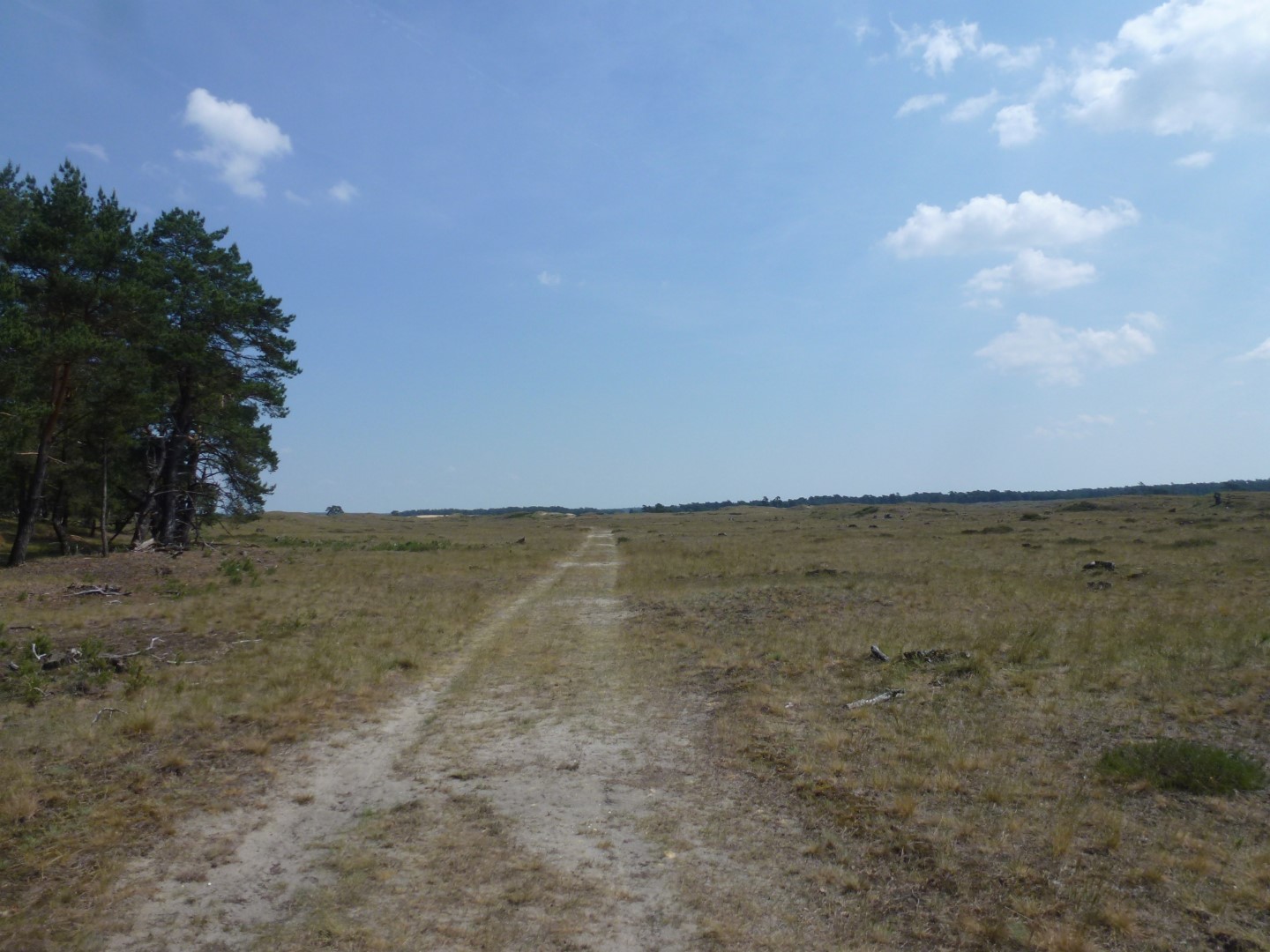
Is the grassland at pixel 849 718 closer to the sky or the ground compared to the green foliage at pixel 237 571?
closer to the ground

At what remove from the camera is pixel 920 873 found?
576cm

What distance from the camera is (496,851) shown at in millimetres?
6148

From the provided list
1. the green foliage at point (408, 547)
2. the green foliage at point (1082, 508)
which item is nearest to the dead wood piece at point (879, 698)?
the green foliage at point (408, 547)

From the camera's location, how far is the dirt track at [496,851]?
195 inches

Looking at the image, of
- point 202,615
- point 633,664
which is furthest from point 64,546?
point 633,664

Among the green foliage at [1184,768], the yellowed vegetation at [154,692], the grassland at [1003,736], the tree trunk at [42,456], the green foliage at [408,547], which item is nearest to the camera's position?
the grassland at [1003,736]

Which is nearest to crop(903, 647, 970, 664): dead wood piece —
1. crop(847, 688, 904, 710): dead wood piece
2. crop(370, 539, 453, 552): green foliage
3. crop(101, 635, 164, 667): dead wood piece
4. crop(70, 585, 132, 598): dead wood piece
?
crop(847, 688, 904, 710): dead wood piece

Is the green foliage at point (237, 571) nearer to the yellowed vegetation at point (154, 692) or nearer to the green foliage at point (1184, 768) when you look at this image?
the yellowed vegetation at point (154, 692)

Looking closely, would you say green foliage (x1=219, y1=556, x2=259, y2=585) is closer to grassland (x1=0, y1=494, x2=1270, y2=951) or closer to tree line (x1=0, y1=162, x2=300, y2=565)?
grassland (x1=0, y1=494, x2=1270, y2=951)

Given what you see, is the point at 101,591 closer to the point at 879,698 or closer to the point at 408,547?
the point at 879,698

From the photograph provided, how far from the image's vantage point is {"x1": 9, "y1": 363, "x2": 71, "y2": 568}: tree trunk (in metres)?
23.6

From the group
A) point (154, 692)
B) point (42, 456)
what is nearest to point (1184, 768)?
point (154, 692)

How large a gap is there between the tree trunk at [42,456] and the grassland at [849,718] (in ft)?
13.0

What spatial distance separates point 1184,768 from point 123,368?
2976 cm
